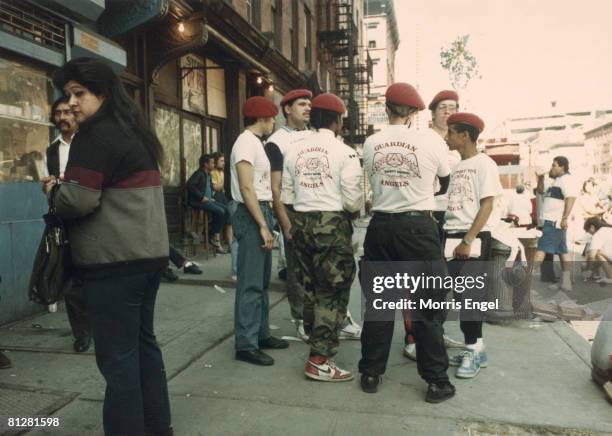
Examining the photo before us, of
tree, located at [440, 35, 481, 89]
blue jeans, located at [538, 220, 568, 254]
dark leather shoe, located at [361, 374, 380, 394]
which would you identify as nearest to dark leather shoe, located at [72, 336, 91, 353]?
dark leather shoe, located at [361, 374, 380, 394]

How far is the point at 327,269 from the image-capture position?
3.94 m

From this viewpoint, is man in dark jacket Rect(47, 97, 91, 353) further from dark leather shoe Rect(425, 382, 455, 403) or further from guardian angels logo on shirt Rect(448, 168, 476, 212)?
guardian angels logo on shirt Rect(448, 168, 476, 212)

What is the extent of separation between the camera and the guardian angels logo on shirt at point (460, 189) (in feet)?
14.5

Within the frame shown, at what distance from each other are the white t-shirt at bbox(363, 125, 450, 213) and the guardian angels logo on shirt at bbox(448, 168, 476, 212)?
73 centimetres

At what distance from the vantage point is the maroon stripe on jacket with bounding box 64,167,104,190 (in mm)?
2418

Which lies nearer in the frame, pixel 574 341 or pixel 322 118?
pixel 322 118

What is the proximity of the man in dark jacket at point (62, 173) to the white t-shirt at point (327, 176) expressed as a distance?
187cm

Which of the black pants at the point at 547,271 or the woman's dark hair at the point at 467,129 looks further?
the black pants at the point at 547,271

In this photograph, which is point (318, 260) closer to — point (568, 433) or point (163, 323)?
point (568, 433)

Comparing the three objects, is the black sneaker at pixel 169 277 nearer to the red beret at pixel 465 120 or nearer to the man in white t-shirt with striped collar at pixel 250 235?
the man in white t-shirt with striped collar at pixel 250 235

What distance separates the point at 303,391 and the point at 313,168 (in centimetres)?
160

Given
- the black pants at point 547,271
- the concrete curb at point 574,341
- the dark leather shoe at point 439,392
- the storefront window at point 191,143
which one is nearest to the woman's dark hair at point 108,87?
the dark leather shoe at point 439,392

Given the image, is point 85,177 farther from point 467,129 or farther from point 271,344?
point 467,129

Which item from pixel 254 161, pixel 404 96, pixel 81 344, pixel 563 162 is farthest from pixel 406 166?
pixel 563 162
